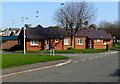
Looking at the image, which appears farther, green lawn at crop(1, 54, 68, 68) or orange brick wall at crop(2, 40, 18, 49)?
orange brick wall at crop(2, 40, 18, 49)

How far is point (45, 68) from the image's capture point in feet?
52.8

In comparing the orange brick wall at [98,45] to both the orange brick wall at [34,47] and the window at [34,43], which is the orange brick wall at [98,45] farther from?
the window at [34,43]

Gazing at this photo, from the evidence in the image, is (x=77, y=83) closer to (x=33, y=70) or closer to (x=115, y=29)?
(x=33, y=70)

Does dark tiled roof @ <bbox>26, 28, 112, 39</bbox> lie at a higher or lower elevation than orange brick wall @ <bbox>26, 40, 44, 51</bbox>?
higher

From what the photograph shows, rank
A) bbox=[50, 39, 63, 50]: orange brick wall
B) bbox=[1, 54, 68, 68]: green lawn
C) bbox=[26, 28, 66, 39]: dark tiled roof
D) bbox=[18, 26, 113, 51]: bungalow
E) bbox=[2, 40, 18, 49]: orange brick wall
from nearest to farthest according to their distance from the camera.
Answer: bbox=[1, 54, 68, 68]: green lawn, bbox=[18, 26, 113, 51]: bungalow, bbox=[26, 28, 66, 39]: dark tiled roof, bbox=[50, 39, 63, 50]: orange brick wall, bbox=[2, 40, 18, 49]: orange brick wall

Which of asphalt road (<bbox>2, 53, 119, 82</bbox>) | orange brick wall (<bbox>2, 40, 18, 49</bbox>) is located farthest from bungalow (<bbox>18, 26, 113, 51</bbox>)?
asphalt road (<bbox>2, 53, 119, 82</bbox>)

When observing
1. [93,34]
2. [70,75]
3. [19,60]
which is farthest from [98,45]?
[70,75]

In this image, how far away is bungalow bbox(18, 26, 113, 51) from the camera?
4369 cm

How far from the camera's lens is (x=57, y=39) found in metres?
45.2

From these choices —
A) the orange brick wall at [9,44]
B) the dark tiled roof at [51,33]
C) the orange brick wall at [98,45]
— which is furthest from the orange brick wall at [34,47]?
the orange brick wall at [98,45]

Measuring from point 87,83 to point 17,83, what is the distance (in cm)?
279

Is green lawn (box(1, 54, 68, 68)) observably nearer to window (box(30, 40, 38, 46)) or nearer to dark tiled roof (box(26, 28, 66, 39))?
window (box(30, 40, 38, 46))

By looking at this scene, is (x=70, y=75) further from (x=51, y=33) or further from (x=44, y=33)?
(x=51, y=33)

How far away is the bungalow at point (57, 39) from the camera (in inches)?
1720
